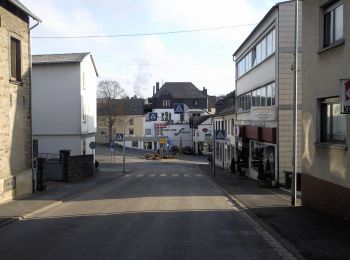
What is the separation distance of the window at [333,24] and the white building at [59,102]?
29479 millimetres

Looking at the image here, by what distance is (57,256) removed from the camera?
9820mm

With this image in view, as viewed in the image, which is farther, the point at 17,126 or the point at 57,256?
the point at 17,126

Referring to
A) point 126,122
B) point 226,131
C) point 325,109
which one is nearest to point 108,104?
point 126,122

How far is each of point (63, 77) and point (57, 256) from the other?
34.6 metres

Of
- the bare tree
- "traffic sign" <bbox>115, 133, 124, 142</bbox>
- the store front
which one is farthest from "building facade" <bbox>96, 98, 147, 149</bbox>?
the store front

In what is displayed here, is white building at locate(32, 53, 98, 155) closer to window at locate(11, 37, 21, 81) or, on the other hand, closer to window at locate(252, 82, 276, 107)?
window at locate(252, 82, 276, 107)

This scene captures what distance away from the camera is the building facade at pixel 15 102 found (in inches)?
812

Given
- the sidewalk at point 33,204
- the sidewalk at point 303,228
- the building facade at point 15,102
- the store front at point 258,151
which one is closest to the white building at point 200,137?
the store front at point 258,151

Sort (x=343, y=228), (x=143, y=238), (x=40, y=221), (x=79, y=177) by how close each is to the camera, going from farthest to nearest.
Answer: (x=79, y=177) < (x=40, y=221) < (x=343, y=228) < (x=143, y=238)

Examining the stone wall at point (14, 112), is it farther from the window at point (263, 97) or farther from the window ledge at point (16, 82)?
the window at point (263, 97)

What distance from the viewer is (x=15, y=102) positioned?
22.1 metres

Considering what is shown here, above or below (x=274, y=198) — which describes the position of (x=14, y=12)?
above

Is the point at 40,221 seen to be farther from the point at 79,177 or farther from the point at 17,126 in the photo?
the point at 79,177

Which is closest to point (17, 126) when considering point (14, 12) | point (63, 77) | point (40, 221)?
point (14, 12)
